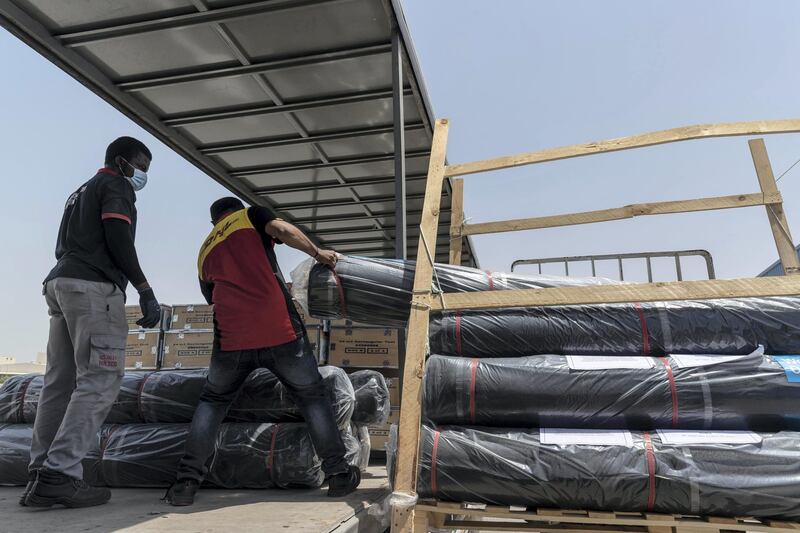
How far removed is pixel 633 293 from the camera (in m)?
A: 2.18

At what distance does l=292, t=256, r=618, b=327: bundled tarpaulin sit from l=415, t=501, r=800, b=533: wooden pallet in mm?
1031

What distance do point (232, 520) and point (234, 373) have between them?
874 millimetres

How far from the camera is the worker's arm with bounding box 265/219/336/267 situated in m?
2.75

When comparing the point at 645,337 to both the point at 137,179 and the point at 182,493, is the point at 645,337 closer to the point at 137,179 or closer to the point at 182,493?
the point at 182,493

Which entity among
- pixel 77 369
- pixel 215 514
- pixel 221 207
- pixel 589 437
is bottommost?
pixel 215 514

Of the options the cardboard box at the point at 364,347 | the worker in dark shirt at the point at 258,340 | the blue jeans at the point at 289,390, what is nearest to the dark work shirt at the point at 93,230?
the worker in dark shirt at the point at 258,340

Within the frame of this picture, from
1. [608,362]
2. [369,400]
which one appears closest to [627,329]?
[608,362]

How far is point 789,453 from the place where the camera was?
2035mm

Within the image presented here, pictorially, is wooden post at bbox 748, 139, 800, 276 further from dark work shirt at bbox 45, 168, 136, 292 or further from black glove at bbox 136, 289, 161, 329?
dark work shirt at bbox 45, 168, 136, 292

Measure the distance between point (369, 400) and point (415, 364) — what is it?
1.26m

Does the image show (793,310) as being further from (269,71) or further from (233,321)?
(269,71)

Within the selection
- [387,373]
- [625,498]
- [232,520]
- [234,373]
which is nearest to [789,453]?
[625,498]

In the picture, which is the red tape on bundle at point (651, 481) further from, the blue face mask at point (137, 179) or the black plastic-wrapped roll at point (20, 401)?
the black plastic-wrapped roll at point (20, 401)

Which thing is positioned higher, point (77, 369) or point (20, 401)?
point (77, 369)
